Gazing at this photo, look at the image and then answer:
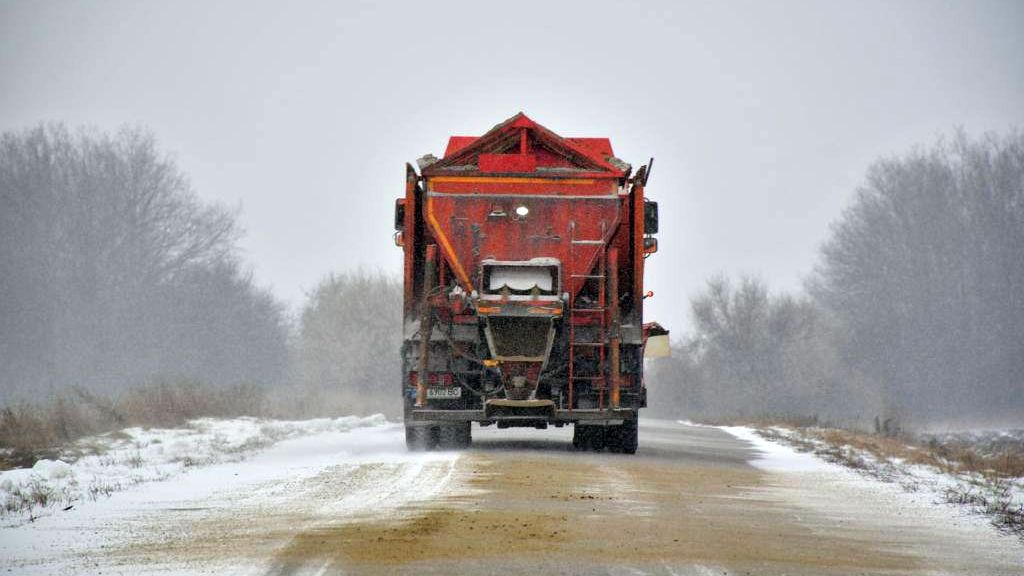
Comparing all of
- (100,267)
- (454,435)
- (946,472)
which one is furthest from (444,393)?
(100,267)

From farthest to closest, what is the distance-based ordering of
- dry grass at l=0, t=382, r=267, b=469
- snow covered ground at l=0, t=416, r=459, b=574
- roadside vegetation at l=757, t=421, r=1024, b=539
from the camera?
1. dry grass at l=0, t=382, r=267, b=469
2. roadside vegetation at l=757, t=421, r=1024, b=539
3. snow covered ground at l=0, t=416, r=459, b=574

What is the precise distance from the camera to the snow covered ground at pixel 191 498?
8.61 m

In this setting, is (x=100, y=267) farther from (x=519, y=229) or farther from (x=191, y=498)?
(x=191, y=498)

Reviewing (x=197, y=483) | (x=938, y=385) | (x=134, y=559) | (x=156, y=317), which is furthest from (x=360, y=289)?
(x=134, y=559)

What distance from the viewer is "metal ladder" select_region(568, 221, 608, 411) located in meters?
18.6

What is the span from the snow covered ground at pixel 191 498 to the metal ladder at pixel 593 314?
86.8 inches

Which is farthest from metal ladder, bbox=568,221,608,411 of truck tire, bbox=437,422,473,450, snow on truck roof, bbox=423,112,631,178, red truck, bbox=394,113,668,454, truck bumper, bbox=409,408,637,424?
truck tire, bbox=437,422,473,450

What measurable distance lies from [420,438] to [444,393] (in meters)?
1.12

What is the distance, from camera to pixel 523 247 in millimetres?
18812

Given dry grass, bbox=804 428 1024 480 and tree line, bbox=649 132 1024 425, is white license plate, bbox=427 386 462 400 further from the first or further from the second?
tree line, bbox=649 132 1024 425

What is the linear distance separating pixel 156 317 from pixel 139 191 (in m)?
5.10

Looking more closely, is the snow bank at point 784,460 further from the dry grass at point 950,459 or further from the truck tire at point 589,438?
the truck tire at point 589,438

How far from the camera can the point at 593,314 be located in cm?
1880

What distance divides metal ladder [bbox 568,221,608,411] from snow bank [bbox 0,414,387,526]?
495cm
